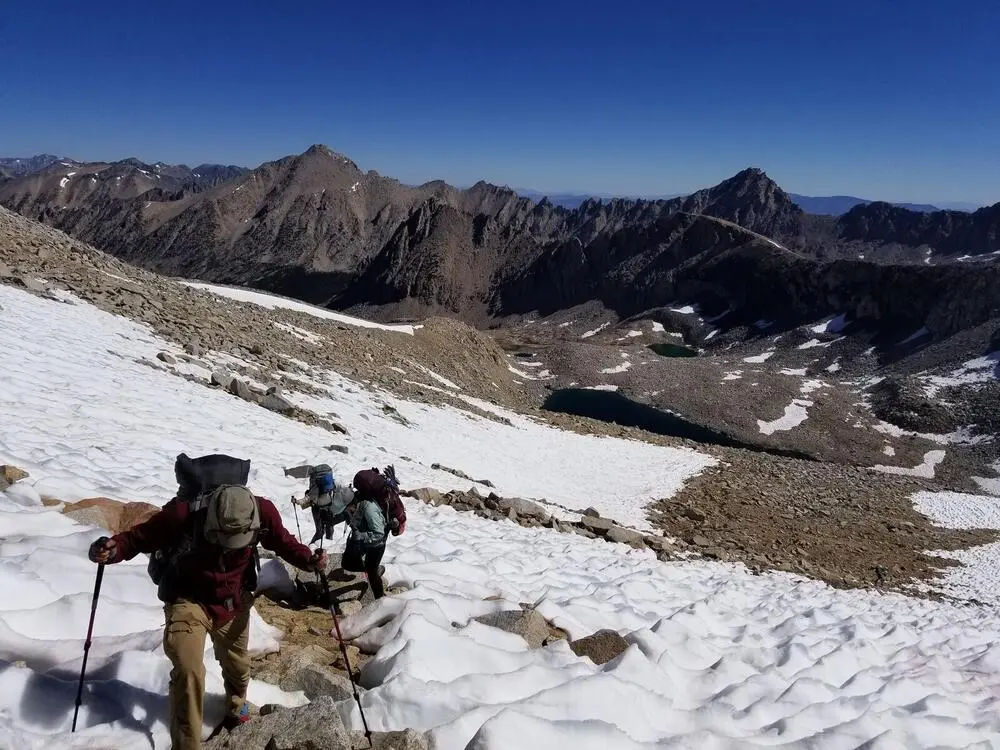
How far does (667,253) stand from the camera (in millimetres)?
148250

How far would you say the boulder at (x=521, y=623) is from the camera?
6.88m

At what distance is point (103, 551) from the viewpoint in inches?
170

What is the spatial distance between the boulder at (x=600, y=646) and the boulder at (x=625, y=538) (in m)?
9.50

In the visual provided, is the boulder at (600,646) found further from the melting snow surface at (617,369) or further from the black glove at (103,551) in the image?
the melting snow surface at (617,369)

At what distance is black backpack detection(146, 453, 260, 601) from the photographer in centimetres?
440

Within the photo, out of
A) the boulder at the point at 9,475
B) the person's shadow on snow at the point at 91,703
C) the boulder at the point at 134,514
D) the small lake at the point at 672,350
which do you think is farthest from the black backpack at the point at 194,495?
the small lake at the point at 672,350

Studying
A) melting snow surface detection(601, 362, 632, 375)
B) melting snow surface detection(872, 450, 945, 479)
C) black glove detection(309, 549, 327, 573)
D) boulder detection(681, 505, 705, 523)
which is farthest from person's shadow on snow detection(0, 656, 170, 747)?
melting snow surface detection(601, 362, 632, 375)

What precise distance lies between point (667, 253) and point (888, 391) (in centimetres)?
8523

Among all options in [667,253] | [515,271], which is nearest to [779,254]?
[667,253]

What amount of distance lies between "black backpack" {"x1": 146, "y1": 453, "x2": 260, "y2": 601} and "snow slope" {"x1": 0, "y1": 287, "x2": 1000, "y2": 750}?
3.21 feet

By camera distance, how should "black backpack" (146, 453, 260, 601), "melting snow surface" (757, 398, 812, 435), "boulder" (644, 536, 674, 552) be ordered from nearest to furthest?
1. "black backpack" (146, 453, 260, 601)
2. "boulder" (644, 536, 674, 552)
3. "melting snow surface" (757, 398, 812, 435)

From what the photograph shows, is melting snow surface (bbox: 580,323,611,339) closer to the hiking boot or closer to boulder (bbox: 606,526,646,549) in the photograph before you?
boulder (bbox: 606,526,646,549)

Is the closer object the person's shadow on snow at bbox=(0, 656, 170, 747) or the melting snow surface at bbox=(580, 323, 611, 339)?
the person's shadow on snow at bbox=(0, 656, 170, 747)

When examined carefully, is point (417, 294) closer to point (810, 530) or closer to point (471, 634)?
point (810, 530)
